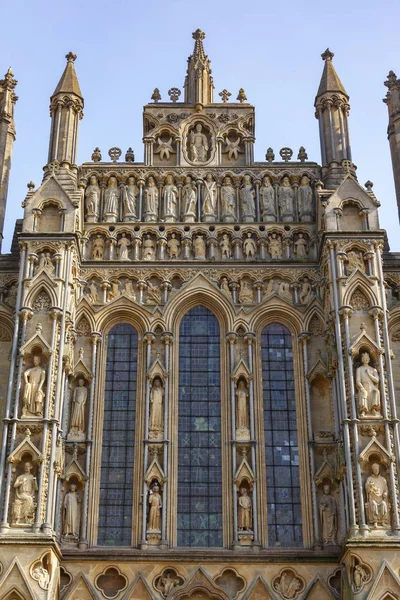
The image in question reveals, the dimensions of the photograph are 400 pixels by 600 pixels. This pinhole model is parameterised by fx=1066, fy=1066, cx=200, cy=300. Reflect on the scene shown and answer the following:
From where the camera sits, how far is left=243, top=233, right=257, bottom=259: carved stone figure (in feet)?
87.6

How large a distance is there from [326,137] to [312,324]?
549 cm

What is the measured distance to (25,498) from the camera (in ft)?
71.4

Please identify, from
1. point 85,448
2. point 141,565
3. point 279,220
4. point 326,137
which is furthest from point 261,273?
point 141,565

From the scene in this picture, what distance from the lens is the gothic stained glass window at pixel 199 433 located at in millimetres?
23344

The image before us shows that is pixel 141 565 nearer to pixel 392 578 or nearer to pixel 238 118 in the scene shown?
pixel 392 578

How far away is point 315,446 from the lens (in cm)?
2397

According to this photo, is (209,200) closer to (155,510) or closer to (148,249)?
(148,249)

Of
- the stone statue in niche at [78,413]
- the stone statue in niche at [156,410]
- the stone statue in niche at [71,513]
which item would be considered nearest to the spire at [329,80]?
the stone statue in niche at [156,410]

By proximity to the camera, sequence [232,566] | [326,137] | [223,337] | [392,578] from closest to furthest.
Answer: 1. [392,578]
2. [232,566]
3. [223,337]
4. [326,137]

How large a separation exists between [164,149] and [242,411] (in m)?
8.06

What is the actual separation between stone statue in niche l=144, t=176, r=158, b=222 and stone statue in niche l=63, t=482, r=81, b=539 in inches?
294

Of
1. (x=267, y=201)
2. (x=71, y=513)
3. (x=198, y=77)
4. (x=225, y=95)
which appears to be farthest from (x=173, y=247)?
(x=71, y=513)

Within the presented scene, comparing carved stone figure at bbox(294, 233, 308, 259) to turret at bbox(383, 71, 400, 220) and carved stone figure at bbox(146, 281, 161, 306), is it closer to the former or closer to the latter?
turret at bbox(383, 71, 400, 220)

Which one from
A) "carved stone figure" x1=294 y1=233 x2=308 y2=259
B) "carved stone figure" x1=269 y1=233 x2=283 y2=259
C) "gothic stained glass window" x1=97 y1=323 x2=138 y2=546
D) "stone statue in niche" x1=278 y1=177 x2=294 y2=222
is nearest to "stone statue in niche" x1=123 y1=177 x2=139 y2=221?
"gothic stained glass window" x1=97 y1=323 x2=138 y2=546
